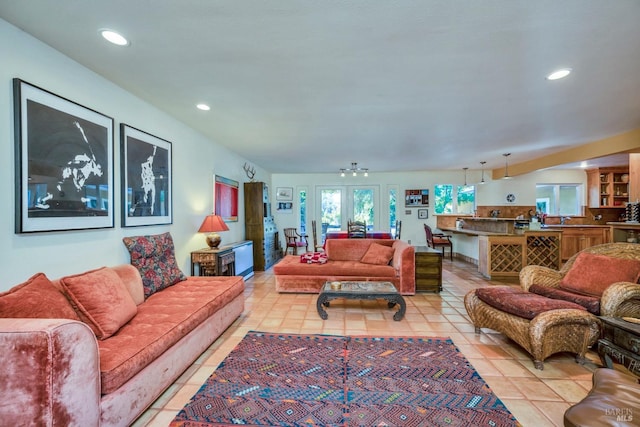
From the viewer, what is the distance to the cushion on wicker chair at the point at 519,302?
7.43 ft

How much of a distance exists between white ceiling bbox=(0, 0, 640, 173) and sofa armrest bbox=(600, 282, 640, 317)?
181 cm

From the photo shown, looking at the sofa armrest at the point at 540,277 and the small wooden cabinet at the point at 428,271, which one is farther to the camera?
the small wooden cabinet at the point at 428,271

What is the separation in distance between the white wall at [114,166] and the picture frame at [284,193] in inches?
178

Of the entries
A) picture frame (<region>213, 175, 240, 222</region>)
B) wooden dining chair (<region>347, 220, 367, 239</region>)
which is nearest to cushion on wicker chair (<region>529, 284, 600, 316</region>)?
wooden dining chair (<region>347, 220, 367, 239</region>)

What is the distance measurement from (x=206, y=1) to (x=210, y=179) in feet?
10.5

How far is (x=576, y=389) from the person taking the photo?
1.93m

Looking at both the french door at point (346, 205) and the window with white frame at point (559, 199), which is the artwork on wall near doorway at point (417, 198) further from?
the window with white frame at point (559, 199)

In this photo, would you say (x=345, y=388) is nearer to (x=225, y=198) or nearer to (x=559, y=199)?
(x=225, y=198)

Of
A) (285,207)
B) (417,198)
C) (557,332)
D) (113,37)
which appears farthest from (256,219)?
(557,332)

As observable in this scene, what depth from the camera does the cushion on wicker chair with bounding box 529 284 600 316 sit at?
2.30 m

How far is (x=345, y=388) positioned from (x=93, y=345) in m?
1.54

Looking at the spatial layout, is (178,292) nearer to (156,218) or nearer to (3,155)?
(156,218)

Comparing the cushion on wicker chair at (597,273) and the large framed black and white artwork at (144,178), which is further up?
the large framed black and white artwork at (144,178)

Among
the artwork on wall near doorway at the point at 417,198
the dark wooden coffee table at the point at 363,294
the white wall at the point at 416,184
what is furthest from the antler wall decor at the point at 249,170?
the artwork on wall near doorway at the point at 417,198
